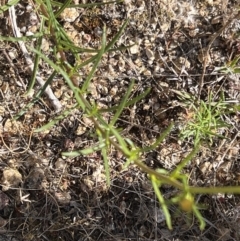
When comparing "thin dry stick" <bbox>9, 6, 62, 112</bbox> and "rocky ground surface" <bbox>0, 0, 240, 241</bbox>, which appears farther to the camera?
"rocky ground surface" <bbox>0, 0, 240, 241</bbox>

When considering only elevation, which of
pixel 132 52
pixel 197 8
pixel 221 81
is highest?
pixel 197 8

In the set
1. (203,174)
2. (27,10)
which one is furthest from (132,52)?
(203,174)

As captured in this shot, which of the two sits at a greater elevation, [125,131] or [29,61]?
[29,61]

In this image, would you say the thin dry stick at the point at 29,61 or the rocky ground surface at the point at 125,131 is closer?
the thin dry stick at the point at 29,61

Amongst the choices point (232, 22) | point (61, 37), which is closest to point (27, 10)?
point (61, 37)

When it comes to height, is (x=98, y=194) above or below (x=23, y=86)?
below

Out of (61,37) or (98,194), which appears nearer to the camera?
(61,37)

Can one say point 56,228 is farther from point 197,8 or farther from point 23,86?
point 197,8

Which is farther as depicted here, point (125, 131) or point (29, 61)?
point (125, 131)
